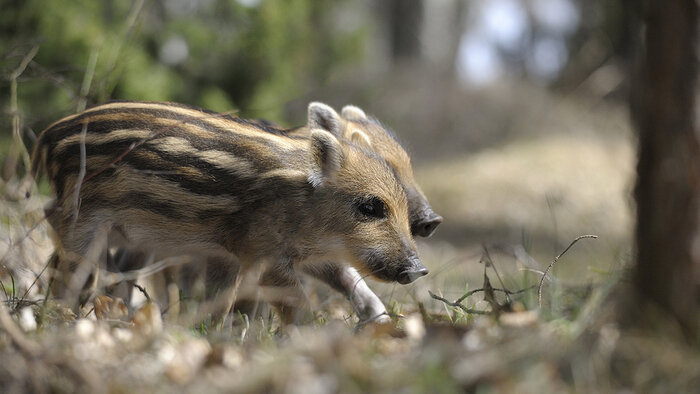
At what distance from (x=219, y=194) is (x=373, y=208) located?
87 cm

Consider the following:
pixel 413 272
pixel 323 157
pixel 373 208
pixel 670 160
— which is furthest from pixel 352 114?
pixel 670 160

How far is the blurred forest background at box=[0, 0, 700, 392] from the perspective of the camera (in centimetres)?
205

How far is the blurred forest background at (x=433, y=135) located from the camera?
2.05 metres

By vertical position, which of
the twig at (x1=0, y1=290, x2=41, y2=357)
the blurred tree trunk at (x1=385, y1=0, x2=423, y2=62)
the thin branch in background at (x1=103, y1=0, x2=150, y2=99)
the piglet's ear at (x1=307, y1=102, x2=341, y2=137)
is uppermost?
the thin branch in background at (x1=103, y1=0, x2=150, y2=99)

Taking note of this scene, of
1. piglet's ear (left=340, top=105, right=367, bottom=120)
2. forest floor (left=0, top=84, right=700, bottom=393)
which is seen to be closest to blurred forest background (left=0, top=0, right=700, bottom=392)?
forest floor (left=0, top=84, right=700, bottom=393)

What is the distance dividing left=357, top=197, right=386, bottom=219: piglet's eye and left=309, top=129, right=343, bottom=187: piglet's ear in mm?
246

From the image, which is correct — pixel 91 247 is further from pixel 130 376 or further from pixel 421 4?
pixel 421 4

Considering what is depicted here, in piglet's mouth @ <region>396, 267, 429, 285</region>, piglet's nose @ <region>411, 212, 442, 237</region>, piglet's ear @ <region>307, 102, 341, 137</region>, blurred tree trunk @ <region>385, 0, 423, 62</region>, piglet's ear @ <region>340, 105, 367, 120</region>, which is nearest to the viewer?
piglet's mouth @ <region>396, 267, 429, 285</region>

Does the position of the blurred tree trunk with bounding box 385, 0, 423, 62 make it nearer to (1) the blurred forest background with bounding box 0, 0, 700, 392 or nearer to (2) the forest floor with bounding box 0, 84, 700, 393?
(1) the blurred forest background with bounding box 0, 0, 700, 392

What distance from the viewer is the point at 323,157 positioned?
4.02 m

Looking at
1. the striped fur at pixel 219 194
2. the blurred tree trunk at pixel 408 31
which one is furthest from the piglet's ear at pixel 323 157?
the blurred tree trunk at pixel 408 31

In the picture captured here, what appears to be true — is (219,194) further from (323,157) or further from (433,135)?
(433,135)

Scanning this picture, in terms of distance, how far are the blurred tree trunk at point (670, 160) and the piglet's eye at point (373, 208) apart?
77.4 inches

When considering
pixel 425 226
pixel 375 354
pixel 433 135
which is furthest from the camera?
pixel 433 135
